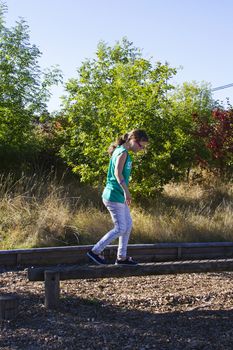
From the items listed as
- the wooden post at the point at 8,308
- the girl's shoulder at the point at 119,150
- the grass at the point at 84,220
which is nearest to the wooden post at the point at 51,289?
the wooden post at the point at 8,308

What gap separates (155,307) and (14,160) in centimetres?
744

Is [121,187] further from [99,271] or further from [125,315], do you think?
[125,315]

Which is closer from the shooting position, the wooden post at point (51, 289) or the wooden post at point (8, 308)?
the wooden post at point (8, 308)

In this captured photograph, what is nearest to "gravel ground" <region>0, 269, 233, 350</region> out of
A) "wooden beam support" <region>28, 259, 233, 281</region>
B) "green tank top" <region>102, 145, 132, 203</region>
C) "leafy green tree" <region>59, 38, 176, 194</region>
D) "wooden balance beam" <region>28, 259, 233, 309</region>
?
"wooden balance beam" <region>28, 259, 233, 309</region>

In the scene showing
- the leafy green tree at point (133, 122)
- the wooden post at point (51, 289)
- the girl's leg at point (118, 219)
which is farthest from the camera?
the leafy green tree at point (133, 122)

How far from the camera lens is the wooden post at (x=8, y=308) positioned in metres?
5.03

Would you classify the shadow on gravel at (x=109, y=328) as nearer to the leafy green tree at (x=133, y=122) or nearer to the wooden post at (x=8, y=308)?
the wooden post at (x=8, y=308)

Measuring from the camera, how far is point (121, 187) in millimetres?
5879

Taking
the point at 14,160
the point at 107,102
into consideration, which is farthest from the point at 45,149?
the point at 107,102

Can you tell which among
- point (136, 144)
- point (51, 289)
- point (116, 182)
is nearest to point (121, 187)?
point (116, 182)

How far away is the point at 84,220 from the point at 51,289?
3.85 meters

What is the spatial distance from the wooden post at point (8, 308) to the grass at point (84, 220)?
10.8ft

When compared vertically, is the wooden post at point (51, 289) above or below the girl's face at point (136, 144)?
below

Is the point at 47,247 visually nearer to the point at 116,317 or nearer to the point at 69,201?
the point at 69,201
